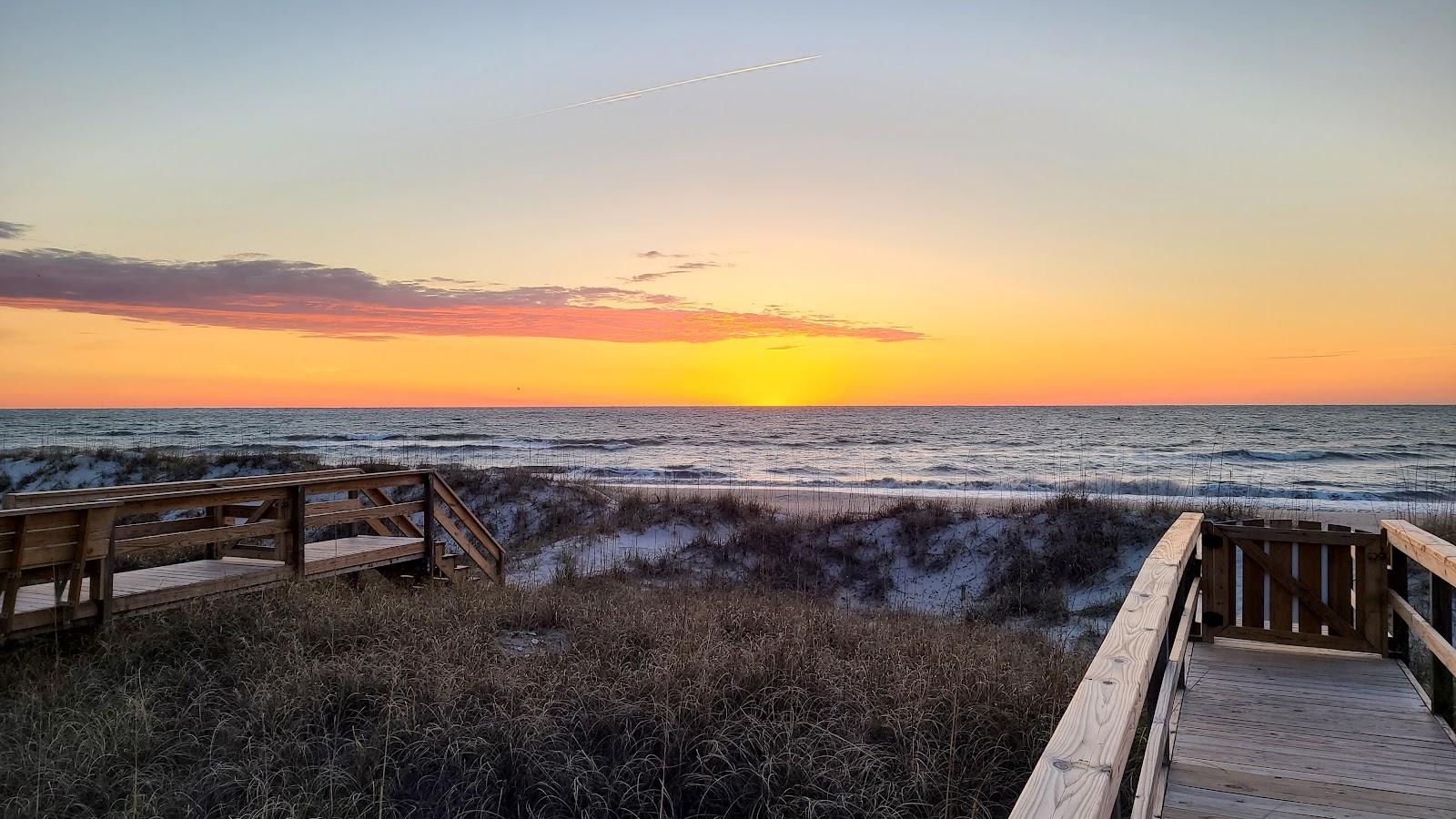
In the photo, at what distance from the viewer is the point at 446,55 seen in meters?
12.7

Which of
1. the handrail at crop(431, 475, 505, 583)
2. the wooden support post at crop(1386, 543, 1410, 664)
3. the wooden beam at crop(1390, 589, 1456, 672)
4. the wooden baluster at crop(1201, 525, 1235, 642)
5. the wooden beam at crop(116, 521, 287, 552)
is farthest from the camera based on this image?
the handrail at crop(431, 475, 505, 583)

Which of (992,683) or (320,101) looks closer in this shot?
(992,683)

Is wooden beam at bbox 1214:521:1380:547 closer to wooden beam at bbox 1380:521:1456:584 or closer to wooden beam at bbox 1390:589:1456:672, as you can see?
wooden beam at bbox 1380:521:1456:584

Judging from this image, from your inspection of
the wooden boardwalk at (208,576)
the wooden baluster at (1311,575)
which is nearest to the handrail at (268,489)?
the wooden boardwalk at (208,576)

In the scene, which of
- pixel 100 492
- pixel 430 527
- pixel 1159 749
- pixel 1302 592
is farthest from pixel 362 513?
pixel 1302 592

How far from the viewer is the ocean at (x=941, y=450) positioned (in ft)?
99.6

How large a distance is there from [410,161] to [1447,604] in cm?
1681

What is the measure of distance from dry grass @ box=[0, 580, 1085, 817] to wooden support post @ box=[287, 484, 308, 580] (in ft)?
4.79

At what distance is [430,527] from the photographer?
35.1 ft

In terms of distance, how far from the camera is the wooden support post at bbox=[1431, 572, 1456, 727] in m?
4.69

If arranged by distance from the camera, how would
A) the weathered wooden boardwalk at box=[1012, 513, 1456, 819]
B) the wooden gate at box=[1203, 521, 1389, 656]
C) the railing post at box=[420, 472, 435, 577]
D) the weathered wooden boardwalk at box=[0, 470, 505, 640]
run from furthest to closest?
1. the railing post at box=[420, 472, 435, 577]
2. the weathered wooden boardwalk at box=[0, 470, 505, 640]
3. the wooden gate at box=[1203, 521, 1389, 656]
4. the weathered wooden boardwalk at box=[1012, 513, 1456, 819]

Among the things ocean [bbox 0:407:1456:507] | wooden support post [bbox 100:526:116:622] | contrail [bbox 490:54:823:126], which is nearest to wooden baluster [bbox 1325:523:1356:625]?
wooden support post [bbox 100:526:116:622]

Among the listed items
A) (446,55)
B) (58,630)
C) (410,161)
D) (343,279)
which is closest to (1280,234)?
(446,55)

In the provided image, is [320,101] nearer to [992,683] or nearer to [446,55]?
[446,55]
